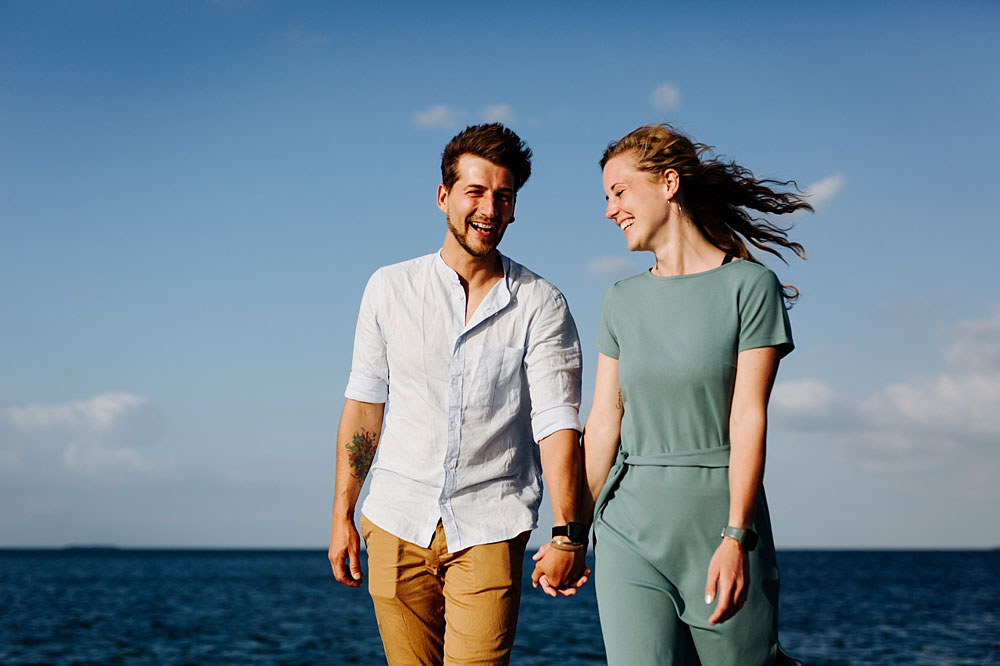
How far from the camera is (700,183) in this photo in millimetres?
3584

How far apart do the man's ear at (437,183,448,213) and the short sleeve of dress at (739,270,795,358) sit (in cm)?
153

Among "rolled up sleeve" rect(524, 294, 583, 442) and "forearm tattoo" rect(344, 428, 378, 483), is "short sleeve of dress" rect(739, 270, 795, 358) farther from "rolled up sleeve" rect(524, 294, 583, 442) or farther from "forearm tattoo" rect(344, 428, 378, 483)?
"forearm tattoo" rect(344, 428, 378, 483)

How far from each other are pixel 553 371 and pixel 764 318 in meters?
1.09

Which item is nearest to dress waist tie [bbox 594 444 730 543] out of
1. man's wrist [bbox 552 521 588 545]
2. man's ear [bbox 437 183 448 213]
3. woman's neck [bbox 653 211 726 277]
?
man's wrist [bbox 552 521 588 545]

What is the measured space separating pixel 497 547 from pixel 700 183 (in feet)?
5.31

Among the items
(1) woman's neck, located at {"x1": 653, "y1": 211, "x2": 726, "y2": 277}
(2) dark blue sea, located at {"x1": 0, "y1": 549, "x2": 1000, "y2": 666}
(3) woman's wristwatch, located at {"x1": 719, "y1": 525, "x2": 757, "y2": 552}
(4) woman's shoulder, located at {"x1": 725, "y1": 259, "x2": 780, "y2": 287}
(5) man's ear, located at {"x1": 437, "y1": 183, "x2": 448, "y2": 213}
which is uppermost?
(5) man's ear, located at {"x1": 437, "y1": 183, "x2": 448, "y2": 213}

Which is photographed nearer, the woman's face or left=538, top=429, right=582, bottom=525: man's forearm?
the woman's face

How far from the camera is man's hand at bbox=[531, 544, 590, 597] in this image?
3625 millimetres

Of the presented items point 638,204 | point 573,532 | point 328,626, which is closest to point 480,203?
point 638,204

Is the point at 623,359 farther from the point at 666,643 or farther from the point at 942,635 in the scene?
the point at 942,635

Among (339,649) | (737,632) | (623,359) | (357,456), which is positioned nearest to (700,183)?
(623,359)

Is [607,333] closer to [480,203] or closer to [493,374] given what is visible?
[493,374]

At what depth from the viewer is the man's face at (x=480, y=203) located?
411 centimetres

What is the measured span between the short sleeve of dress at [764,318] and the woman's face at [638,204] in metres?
0.46
